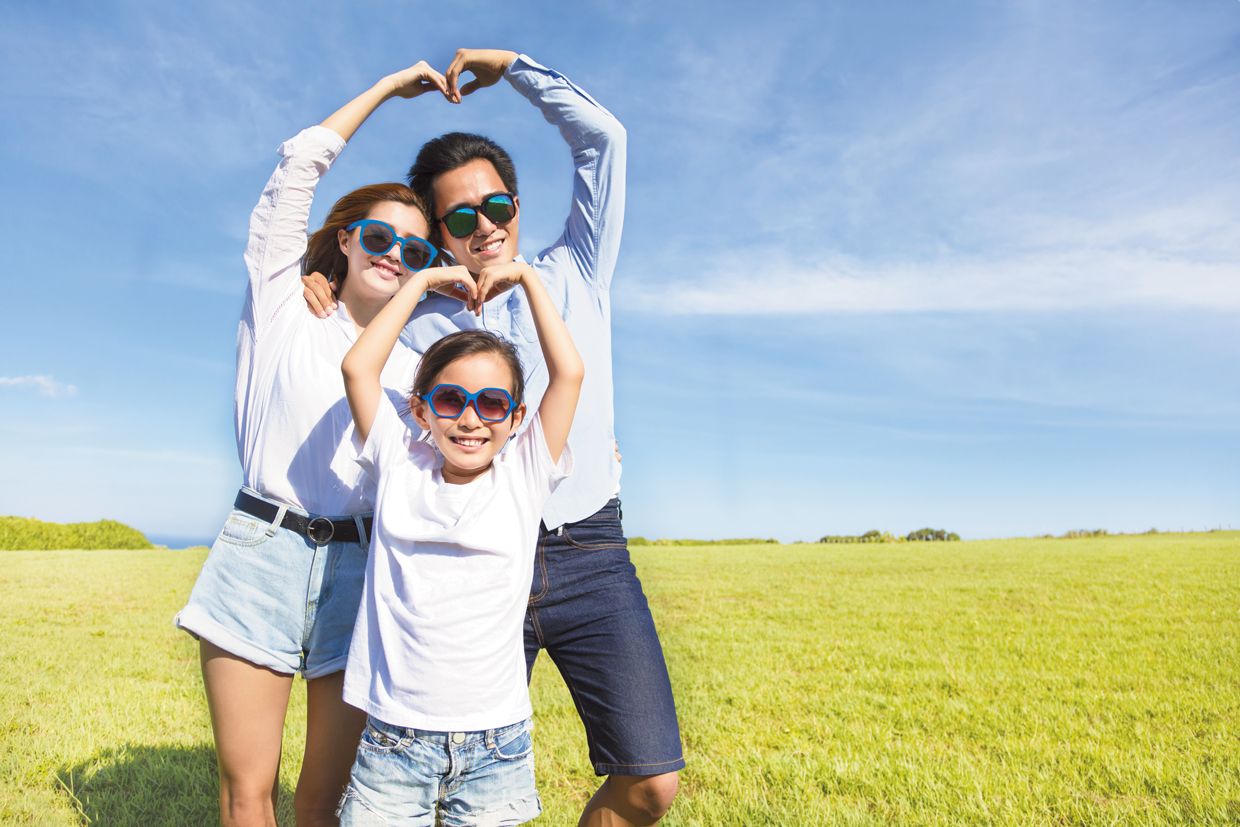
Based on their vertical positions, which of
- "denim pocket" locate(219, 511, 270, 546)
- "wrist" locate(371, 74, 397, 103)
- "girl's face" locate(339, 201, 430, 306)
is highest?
"wrist" locate(371, 74, 397, 103)

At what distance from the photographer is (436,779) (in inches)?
87.7

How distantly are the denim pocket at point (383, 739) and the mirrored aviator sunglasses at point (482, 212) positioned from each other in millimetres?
1868

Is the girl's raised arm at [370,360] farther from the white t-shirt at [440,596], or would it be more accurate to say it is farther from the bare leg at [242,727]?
the bare leg at [242,727]

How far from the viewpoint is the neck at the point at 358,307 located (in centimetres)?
290

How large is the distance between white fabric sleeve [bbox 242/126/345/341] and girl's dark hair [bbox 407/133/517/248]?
0.49 m

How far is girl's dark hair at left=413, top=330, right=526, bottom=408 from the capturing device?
2537mm

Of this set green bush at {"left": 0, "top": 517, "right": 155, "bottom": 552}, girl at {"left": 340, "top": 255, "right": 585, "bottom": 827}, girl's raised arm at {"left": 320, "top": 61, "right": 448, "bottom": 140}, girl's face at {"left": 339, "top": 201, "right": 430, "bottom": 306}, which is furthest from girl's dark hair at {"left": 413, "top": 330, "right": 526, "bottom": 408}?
green bush at {"left": 0, "top": 517, "right": 155, "bottom": 552}

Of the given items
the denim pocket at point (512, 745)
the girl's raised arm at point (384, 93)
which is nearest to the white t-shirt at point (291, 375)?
the girl's raised arm at point (384, 93)

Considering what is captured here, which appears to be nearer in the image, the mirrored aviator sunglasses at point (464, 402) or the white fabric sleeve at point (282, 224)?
the mirrored aviator sunglasses at point (464, 402)

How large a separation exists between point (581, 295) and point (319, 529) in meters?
1.34

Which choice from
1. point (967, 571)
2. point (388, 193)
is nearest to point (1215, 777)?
point (388, 193)

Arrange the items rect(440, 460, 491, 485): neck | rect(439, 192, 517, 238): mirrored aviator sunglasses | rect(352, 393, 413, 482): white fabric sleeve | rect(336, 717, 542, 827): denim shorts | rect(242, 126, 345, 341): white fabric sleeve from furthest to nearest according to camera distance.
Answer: rect(439, 192, 517, 238): mirrored aviator sunglasses → rect(242, 126, 345, 341): white fabric sleeve → rect(440, 460, 491, 485): neck → rect(352, 393, 413, 482): white fabric sleeve → rect(336, 717, 542, 827): denim shorts

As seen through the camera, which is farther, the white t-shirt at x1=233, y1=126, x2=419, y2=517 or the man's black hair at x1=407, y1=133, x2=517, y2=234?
the man's black hair at x1=407, y1=133, x2=517, y2=234

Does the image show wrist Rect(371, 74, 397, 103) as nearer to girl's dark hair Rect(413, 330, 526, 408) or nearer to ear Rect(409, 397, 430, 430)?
girl's dark hair Rect(413, 330, 526, 408)
